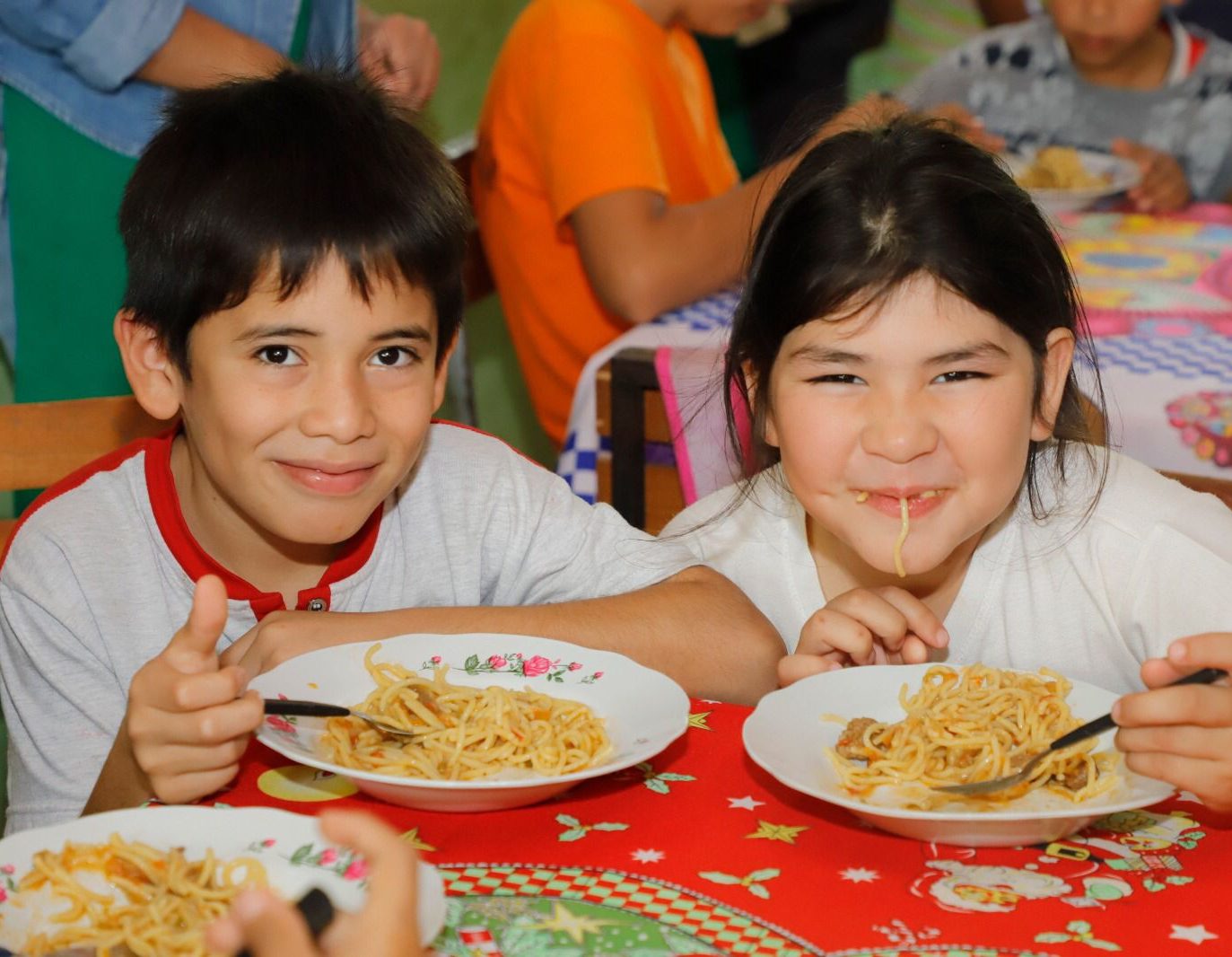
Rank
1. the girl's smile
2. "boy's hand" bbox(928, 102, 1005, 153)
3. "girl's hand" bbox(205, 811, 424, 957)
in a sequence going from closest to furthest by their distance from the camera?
"girl's hand" bbox(205, 811, 424, 957), the girl's smile, "boy's hand" bbox(928, 102, 1005, 153)

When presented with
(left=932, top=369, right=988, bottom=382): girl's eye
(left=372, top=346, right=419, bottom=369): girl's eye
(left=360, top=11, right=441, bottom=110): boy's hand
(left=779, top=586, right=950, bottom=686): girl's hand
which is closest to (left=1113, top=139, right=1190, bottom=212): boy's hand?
(left=360, top=11, right=441, bottom=110): boy's hand

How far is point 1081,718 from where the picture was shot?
1.21 m

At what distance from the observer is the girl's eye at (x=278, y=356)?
141cm

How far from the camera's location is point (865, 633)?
138 centimetres

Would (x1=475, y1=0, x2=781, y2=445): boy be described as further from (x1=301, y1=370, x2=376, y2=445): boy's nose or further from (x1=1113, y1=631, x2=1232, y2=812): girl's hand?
(x1=1113, y1=631, x2=1232, y2=812): girl's hand

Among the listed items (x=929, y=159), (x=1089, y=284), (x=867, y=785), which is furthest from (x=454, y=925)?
(x=1089, y=284)

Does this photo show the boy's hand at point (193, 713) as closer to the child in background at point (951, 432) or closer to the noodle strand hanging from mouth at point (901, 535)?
the child in background at point (951, 432)

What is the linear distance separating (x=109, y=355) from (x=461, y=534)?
988mm

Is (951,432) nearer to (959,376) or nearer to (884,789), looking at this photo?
(959,376)

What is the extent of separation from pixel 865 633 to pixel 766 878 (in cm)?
41

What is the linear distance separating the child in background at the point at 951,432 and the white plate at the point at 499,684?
178 mm

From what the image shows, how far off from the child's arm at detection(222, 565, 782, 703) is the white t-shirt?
20 centimetres

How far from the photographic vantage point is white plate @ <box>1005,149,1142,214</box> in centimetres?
282

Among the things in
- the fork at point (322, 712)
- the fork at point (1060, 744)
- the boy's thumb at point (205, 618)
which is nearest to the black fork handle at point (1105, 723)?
A: the fork at point (1060, 744)
